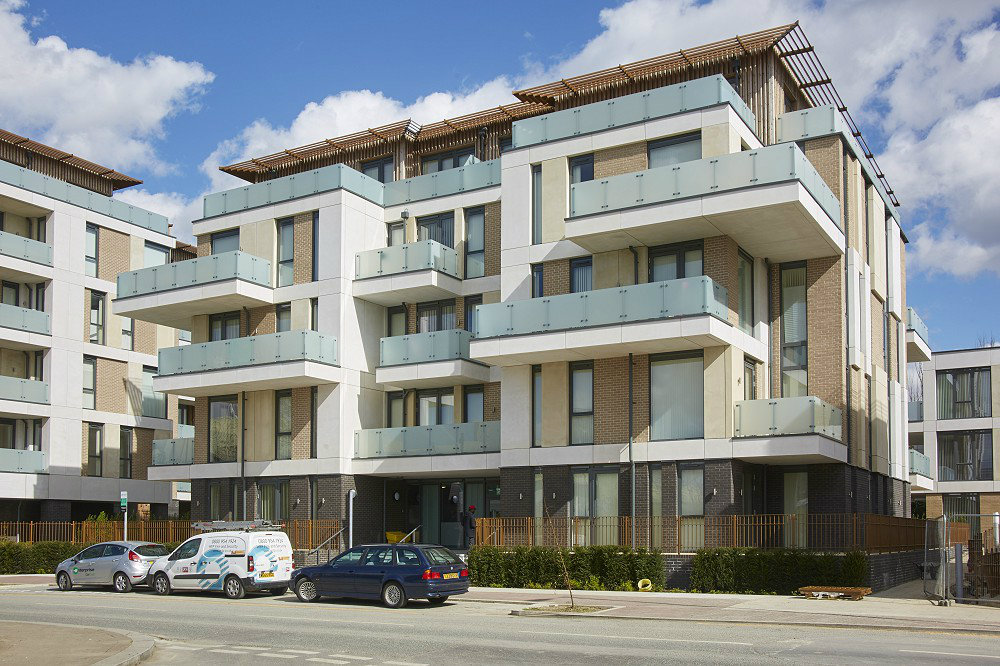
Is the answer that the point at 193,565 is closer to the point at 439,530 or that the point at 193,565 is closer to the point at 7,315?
the point at 439,530

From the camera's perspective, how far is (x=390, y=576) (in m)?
24.2

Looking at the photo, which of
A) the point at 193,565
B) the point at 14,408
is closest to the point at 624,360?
the point at 193,565

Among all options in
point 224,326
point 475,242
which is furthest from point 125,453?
point 475,242

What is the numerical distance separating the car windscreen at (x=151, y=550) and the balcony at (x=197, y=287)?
9543mm

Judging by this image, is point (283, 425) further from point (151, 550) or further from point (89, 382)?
point (89, 382)

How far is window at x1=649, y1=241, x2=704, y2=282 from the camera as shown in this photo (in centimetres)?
3059

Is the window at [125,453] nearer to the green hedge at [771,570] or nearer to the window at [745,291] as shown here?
the window at [745,291]

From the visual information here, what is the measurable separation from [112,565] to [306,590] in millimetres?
7229

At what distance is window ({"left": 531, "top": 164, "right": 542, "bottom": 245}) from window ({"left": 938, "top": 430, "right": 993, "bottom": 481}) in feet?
120

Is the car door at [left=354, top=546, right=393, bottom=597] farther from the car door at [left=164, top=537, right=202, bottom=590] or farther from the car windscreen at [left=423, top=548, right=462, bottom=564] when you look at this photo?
the car door at [left=164, top=537, right=202, bottom=590]

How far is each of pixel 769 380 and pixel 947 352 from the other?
109 feet

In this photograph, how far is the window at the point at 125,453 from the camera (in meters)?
49.4

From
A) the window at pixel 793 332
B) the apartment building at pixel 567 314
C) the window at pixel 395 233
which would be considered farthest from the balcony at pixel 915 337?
the window at pixel 395 233

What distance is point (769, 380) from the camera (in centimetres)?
3256
